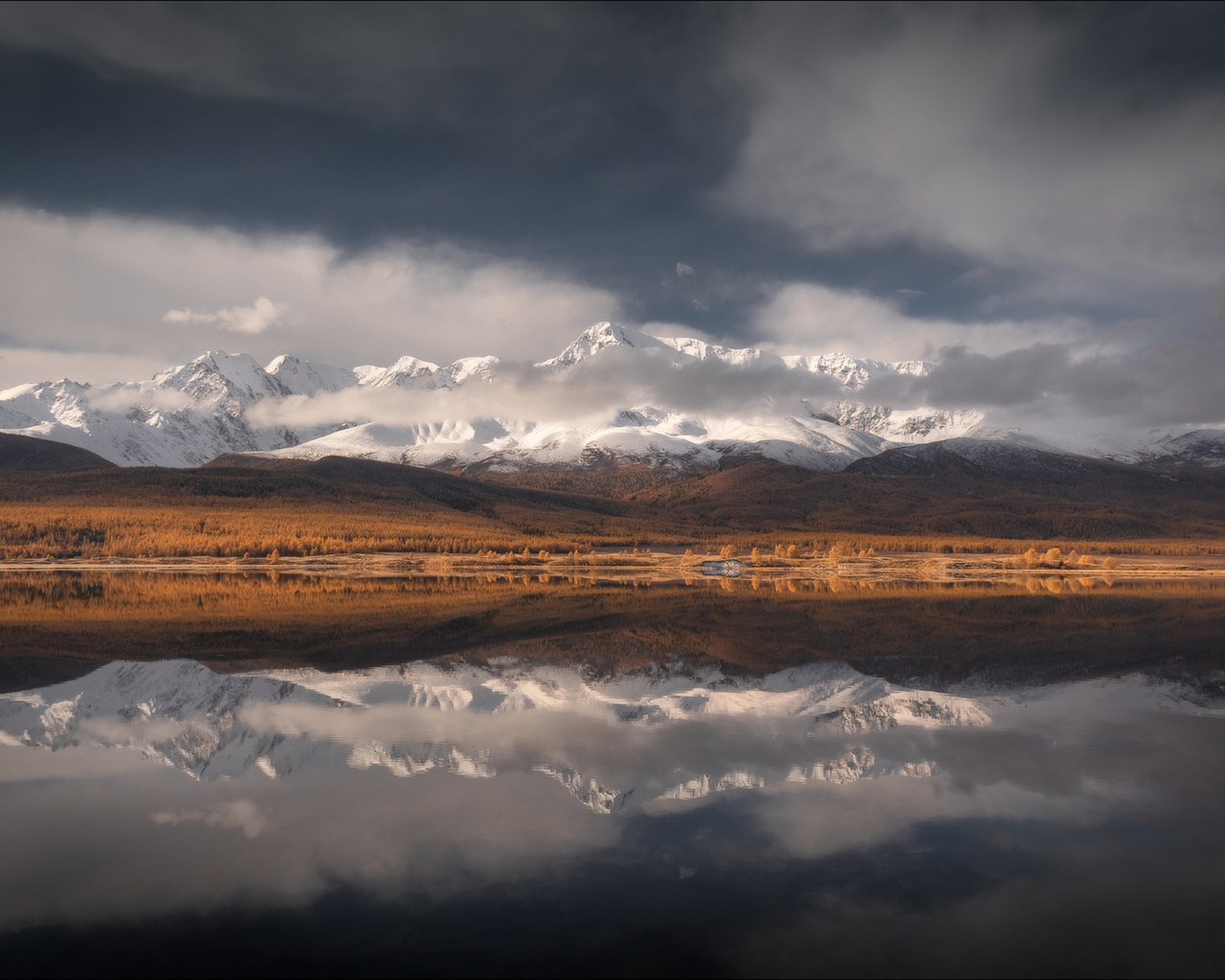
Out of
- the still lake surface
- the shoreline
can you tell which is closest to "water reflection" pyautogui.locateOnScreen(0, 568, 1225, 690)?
the still lake surface

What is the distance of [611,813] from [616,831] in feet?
2.94

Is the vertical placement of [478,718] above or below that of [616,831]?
below

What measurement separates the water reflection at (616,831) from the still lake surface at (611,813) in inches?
2.6

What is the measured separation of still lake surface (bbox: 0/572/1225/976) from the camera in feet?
35.7

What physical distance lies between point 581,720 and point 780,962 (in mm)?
12745

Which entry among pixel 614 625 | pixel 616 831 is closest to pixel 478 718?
pixel 616 831

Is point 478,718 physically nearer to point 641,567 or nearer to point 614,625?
point 614,625

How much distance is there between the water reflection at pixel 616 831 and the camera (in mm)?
11008

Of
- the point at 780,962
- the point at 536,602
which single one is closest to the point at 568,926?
the point at 780,962

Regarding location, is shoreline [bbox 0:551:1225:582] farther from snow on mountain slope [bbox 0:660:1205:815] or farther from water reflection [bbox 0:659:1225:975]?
water reflection [bbox 0:659:1225:975]

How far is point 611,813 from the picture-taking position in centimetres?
1542

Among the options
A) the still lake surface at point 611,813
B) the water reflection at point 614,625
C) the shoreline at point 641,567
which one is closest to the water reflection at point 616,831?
the still lake surface at point 611,813

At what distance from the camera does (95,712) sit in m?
23.6

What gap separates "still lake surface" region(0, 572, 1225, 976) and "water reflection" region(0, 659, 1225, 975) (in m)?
0.07
